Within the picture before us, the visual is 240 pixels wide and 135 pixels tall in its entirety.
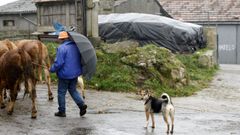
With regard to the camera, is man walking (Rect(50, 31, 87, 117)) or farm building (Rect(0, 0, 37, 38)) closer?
man walking (Rect(50, 31, 87, 117))

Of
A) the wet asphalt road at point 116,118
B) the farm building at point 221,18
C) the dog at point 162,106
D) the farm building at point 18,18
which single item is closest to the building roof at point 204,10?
the farm building at point 221,18

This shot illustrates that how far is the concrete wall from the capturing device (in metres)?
35.6

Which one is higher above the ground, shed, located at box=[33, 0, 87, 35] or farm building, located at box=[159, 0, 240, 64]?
shed, located at box=[33, 0, 87, 35]

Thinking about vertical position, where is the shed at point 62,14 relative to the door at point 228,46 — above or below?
above

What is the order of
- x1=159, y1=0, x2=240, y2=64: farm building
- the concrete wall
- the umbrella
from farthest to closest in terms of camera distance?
x1=159, y1=0, x2=240, y2=64: farm building, the concrete wall, the umbrella

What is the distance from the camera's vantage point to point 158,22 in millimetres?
24438

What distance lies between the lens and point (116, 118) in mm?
11852

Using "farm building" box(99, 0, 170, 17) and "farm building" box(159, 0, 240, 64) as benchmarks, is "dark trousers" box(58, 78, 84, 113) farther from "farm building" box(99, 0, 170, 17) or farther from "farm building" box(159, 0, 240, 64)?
"farm building" box(159, 0, 240, 64)

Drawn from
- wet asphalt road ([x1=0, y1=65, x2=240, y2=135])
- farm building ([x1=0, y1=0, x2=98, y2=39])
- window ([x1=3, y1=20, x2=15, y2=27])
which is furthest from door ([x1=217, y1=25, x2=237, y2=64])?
wet asphalt road ([x1=0, y1=65, x2=240, y2=135])

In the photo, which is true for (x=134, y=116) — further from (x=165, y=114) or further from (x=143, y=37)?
(x=143, y=37)

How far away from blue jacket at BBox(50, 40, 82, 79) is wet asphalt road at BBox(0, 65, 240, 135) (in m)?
1.01

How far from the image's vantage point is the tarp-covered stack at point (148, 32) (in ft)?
78.1

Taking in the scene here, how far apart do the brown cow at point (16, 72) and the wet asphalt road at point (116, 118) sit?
537 mm

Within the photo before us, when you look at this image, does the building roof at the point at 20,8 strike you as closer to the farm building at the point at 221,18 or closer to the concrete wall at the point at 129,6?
the concrete wall at the point at 129,6
